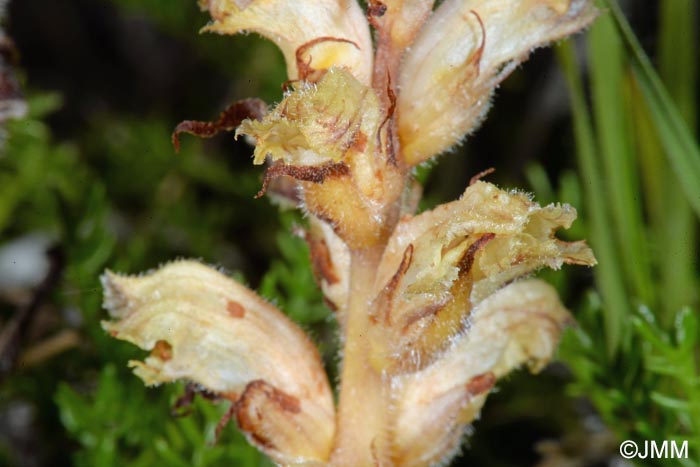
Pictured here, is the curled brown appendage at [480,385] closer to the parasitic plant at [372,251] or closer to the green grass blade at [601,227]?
the parasitic plant at [372,251]

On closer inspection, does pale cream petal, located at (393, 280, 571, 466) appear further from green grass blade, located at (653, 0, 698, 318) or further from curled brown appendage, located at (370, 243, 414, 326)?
green grass blade, located at (653, 0, 698, 318)

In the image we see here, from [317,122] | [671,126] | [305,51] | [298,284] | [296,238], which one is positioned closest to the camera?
[317,122]

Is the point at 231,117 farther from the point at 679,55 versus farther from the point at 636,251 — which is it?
the point at 679,55

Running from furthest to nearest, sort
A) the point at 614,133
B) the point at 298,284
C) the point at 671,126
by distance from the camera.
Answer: the point at 298,284 < the point at 614,133 < the point at 671,126

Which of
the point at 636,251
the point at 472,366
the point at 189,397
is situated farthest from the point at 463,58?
the point at 636,251

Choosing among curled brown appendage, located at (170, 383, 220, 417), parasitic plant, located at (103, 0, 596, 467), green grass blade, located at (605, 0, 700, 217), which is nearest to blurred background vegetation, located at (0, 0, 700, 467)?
green grass blade, located at (605, 0, 700, 217)

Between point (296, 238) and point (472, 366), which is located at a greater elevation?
point (472, 366)
